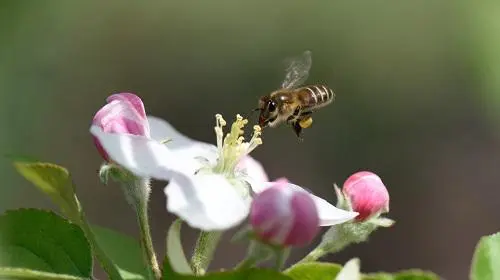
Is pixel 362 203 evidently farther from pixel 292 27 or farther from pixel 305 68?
pixel 292 27

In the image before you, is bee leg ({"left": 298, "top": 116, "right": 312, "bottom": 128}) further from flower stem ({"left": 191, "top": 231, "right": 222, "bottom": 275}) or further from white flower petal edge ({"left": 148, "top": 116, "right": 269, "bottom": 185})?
flower stem ({"left": 191, "top": 231, "right": 222, "bottom": 275})

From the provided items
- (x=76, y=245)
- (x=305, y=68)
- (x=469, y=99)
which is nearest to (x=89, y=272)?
(x=76, y=245)

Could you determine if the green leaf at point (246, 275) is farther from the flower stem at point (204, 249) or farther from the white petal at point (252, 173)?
the white petal at point (252, 173)

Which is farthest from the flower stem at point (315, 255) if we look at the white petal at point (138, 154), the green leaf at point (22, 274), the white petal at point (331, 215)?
the green leaf at point (22, 274)

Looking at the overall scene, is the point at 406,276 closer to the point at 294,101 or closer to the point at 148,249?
the point at 148,249

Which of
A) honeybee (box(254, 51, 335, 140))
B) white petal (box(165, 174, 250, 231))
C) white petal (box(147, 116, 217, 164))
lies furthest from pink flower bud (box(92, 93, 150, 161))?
honeybee (box(254, 51, 335, 140))

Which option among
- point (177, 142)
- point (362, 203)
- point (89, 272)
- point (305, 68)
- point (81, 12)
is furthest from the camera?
point (81, 12)
